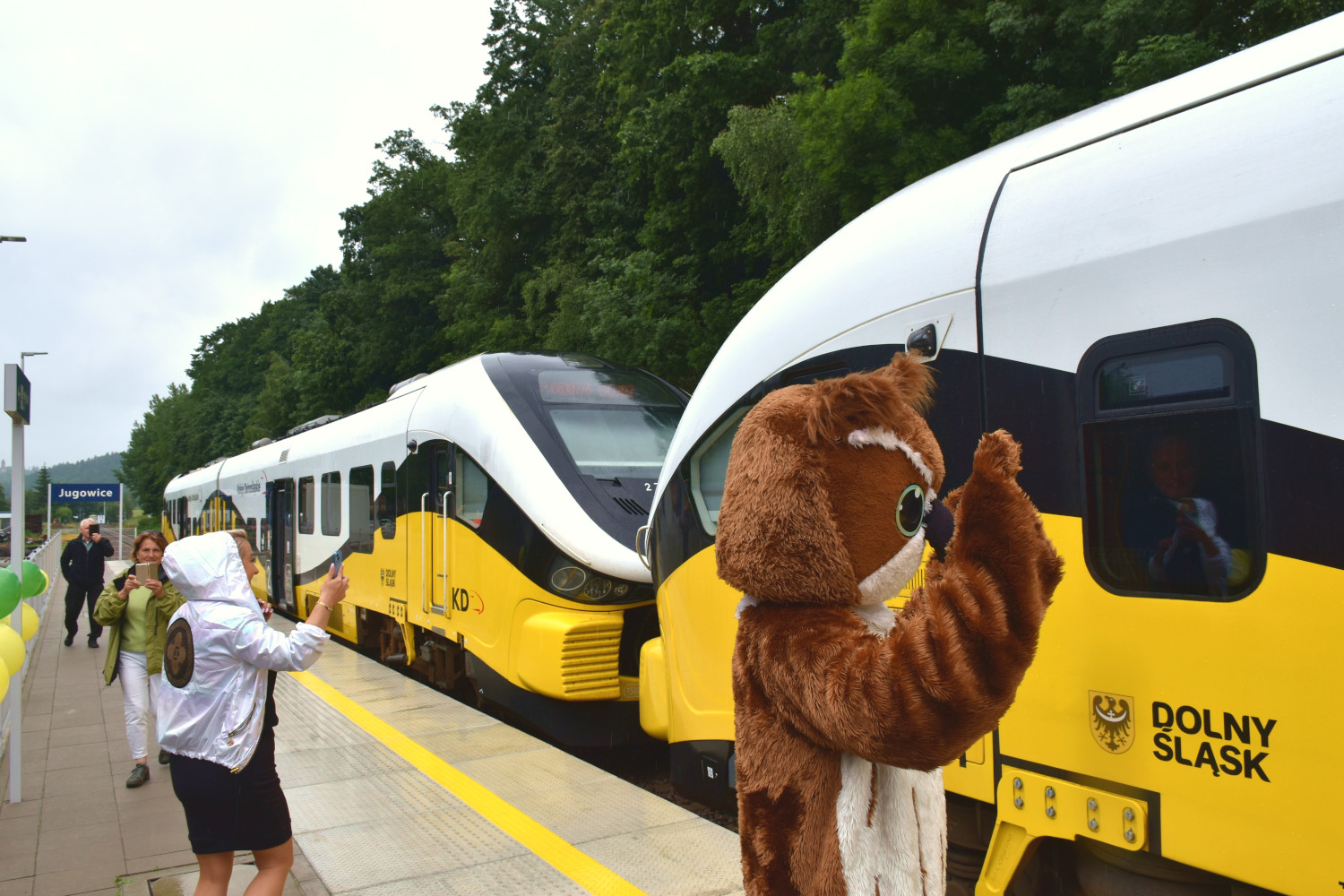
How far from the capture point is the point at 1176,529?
2602mm

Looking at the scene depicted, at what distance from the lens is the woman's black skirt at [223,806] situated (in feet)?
10.7

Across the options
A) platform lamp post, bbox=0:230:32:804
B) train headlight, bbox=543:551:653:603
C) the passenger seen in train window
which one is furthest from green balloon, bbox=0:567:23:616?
the passenger seen in train window

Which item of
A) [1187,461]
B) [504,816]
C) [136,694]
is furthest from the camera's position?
[136,694]

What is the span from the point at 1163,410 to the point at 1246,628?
0.59 meters

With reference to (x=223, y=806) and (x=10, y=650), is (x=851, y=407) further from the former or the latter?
(x=10, y=650)

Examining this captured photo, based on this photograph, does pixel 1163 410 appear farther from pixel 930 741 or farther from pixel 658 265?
pixel 658 265

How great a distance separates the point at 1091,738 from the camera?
268 cm

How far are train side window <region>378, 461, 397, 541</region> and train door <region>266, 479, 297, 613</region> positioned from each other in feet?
15.0

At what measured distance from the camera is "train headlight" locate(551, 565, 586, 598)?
650 centimetres

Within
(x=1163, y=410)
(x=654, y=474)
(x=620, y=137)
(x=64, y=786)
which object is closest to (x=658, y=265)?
(x=620, y=137)

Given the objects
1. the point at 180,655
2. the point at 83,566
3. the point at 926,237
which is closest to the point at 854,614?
the point at 926,237

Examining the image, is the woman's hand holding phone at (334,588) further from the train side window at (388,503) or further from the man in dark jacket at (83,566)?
the man in dark jacket at (83,566)

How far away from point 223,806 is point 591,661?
331cm

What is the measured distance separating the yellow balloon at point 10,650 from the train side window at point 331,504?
5218 millimetres
